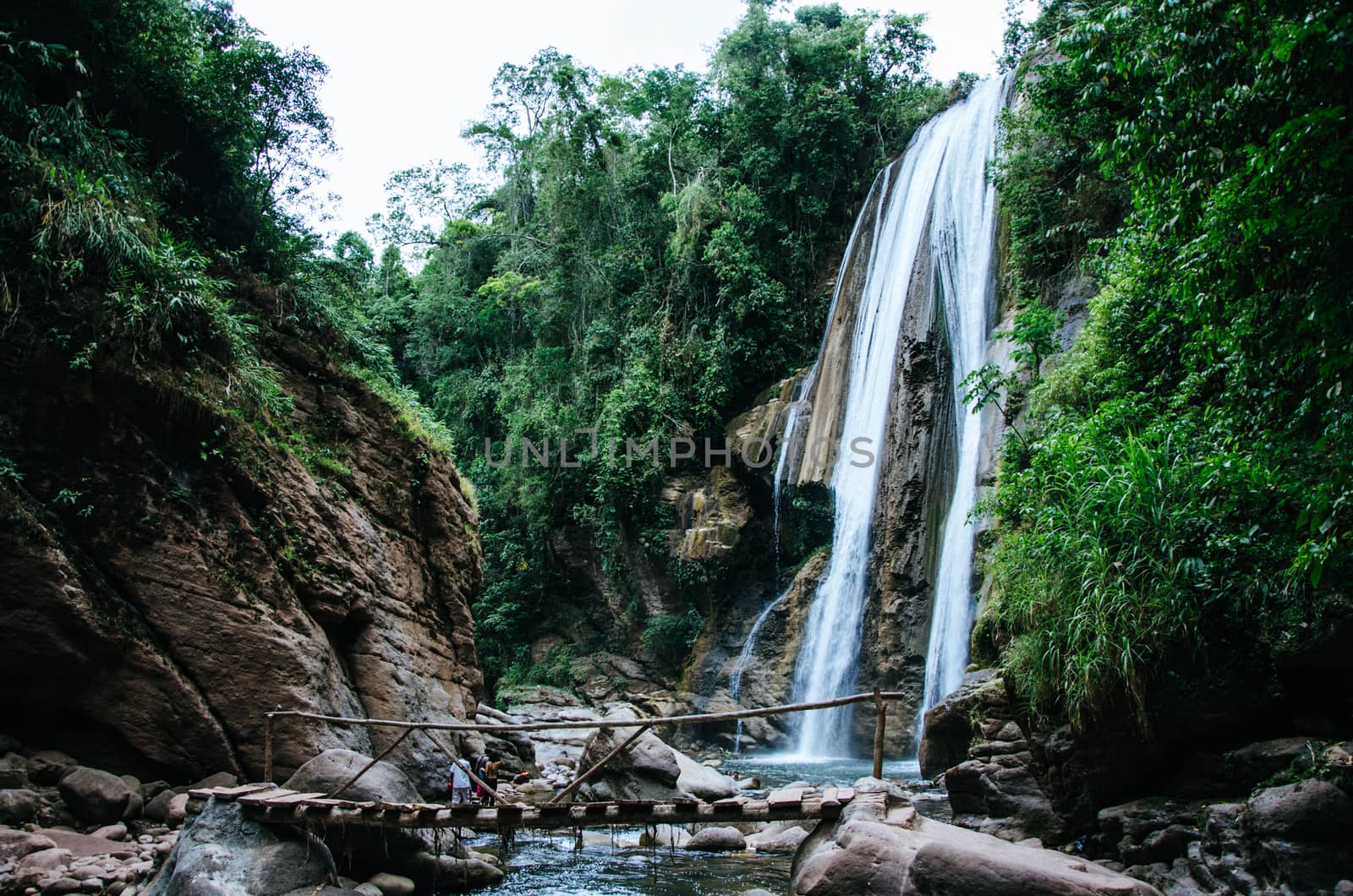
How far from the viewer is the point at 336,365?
42.6 ft

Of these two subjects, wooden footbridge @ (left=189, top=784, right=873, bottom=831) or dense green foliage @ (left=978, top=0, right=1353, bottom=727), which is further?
wooden footbridge @ (left=189, top=784, right=873, bottom=831)

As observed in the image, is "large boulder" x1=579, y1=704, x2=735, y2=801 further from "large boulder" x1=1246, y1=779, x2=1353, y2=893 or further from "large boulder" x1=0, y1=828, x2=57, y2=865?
"large boulder" x1=1246, y1=779, x2=1353, y2=893

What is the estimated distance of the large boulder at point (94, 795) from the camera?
7.61 meters

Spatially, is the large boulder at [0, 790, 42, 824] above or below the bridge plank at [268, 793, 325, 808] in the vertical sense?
below

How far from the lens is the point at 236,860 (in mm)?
6352

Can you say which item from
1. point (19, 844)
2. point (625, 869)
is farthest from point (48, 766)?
point (625, 869)

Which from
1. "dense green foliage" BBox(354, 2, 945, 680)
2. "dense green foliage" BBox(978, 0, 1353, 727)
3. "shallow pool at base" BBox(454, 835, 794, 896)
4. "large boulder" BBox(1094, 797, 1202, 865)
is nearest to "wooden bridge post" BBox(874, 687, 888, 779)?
"dense green foliage" BBox(978, 0, 1353, 727)

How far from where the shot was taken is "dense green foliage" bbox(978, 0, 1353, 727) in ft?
14.9

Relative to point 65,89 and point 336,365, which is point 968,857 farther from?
point 65,89

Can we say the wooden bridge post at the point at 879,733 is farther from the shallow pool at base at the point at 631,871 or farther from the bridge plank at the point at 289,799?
the bridge plank at the point at 289,799

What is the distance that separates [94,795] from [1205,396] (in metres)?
11.3

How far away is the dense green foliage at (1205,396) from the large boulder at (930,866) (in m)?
1.91

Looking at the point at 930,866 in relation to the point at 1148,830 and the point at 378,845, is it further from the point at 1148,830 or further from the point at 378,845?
the point at 378,845

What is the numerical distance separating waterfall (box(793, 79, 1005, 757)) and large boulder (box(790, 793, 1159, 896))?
8.93 m
